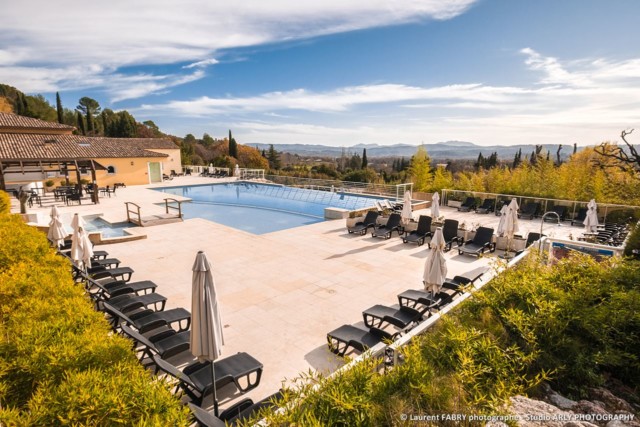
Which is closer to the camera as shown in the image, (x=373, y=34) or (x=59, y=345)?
(x=59, y=345)

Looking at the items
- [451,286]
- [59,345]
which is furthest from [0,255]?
[451,286]

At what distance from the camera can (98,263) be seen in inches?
330

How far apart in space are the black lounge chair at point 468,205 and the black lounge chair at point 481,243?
721 cm

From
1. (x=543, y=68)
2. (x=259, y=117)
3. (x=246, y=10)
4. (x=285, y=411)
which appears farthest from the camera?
(x=259, y=117)

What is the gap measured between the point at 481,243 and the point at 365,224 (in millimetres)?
4252

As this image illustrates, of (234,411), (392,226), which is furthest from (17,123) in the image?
(234,411)

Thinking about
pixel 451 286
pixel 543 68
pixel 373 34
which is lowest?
pixel 451 286

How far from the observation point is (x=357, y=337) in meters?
5.09

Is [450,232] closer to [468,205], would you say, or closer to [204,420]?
[468,205]

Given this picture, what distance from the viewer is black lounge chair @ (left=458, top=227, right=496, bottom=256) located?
10.3 metres

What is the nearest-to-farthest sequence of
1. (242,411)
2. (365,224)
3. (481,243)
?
(242,411)
(481,243)
(365,224)

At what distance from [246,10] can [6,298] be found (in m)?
10.5

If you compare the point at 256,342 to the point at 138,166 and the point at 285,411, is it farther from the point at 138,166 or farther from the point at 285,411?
the point at 138,166

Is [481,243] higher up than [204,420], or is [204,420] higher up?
[204,420]
